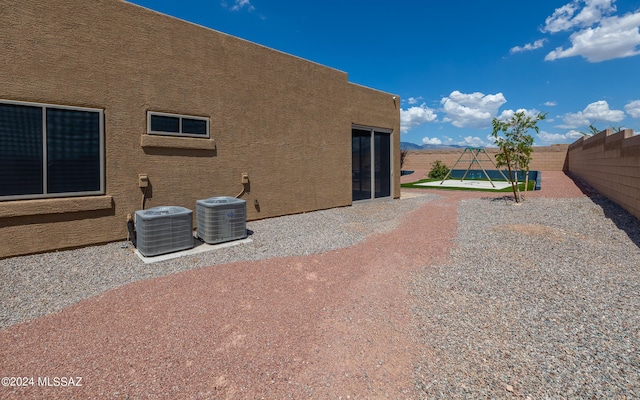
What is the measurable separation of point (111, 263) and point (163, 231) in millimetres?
1010

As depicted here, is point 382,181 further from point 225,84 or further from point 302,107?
point 225,84

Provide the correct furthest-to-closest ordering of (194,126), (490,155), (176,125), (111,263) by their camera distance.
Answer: (490,155) < (194,126) < (176,125) < (111,263)

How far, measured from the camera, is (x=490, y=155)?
110 feet

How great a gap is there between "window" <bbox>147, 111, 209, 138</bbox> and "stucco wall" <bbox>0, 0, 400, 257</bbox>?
0.14 m

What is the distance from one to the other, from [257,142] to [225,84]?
5.93 ft

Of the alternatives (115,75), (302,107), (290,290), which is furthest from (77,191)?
(302,107)

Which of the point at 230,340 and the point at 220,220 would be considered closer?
the point at 230,340

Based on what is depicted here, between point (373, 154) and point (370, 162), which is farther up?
point (373, 154)

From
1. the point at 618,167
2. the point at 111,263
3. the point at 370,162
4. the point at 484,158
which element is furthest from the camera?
the point at 484,158

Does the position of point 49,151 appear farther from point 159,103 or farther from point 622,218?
point 622,218

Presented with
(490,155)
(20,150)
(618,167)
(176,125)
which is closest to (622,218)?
(618,167)

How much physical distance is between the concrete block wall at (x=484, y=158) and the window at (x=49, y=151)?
87.9 feet

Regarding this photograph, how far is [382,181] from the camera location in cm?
1387

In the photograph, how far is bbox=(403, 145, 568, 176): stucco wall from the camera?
97.3 feet
